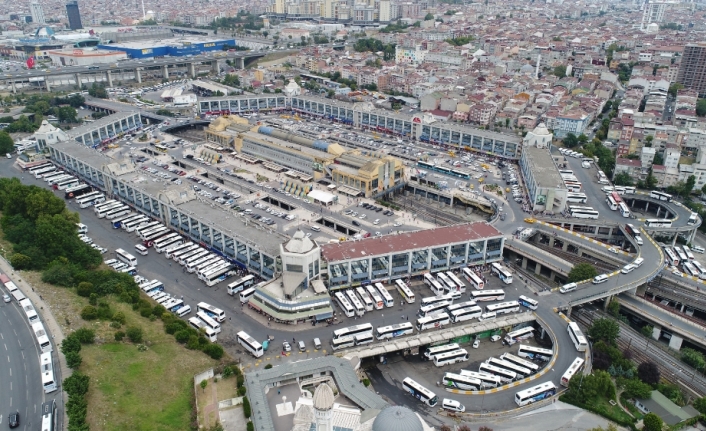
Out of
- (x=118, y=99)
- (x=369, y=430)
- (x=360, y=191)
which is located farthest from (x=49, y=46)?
(x=369, y=430)

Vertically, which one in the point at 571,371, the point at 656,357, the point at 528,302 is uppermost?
the point at 528,302

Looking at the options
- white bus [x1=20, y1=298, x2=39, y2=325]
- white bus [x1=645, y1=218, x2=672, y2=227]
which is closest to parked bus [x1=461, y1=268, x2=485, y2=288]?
white bus [x1=645, y1=218, x2=672, y2=227]

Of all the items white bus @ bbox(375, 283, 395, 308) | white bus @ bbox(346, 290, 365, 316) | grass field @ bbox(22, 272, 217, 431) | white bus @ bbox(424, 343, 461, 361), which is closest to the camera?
grass field @ bbox(22, 272, 217, 431)

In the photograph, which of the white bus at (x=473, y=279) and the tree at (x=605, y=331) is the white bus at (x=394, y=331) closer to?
the white bus at (x=473, y=279)

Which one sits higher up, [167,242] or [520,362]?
[167,242]

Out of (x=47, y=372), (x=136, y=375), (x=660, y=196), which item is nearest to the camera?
(x=47, y=372)

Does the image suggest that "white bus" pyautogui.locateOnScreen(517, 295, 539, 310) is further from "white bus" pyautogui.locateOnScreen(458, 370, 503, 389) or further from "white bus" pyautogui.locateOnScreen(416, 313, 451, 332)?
"white bus" pyautogui.locateOnScreen(458, 370, 503, 389)

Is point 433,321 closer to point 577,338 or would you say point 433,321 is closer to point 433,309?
point 433,309

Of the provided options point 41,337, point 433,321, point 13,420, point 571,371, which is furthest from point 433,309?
point 13,420
